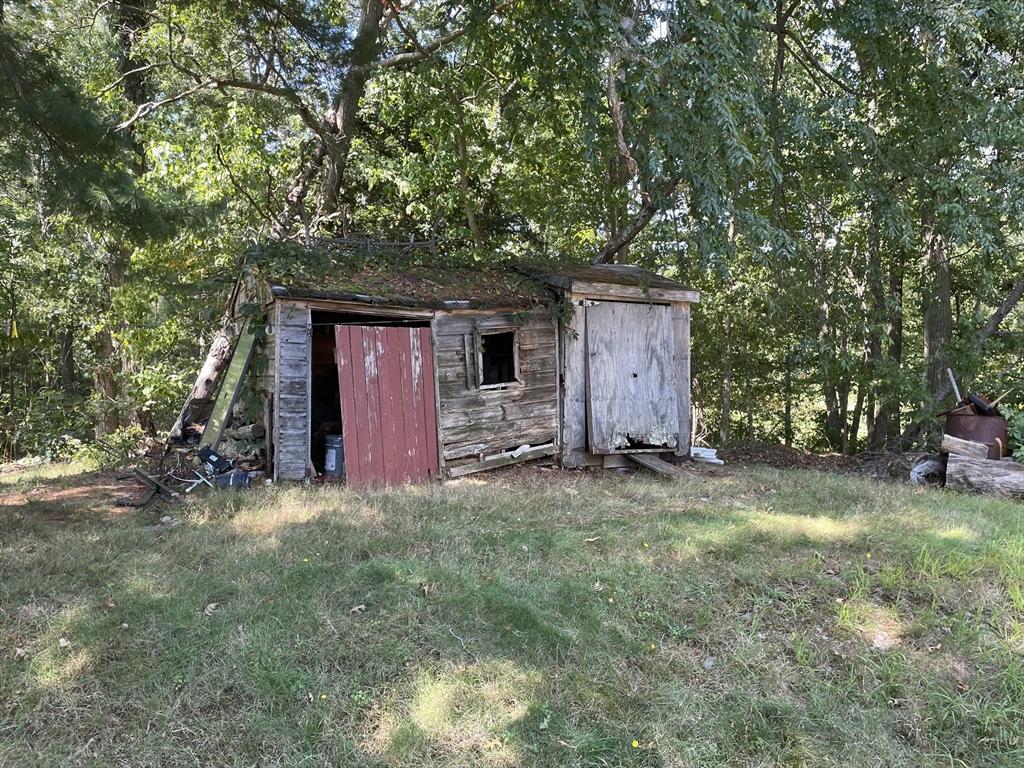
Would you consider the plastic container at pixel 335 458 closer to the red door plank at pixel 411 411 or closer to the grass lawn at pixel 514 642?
the red door plank at pixel 411 411

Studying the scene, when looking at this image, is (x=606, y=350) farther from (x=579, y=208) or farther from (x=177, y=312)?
(x=177, y=312)

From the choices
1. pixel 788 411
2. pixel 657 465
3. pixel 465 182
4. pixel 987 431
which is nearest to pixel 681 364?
pixel 657 465

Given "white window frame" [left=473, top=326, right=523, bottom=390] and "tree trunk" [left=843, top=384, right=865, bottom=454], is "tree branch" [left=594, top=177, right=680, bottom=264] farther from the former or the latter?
"tree trunk" [left=843, top=384, right=865, bottom=454]

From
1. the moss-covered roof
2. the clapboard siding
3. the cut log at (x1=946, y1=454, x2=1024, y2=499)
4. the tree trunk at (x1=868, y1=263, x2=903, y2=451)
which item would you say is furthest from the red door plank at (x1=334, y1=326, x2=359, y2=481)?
the tree trunk at (x1=868, y1=263, x2=903, y2=451)

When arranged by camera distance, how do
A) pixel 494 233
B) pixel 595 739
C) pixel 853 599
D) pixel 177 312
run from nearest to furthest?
pixel 595 739 < pixel 853 599 < pixel 177 312 < pixel 494 233

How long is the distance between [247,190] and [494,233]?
5660 mm

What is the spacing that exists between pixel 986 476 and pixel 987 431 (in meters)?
0.91

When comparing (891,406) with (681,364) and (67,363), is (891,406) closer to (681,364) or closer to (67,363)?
(681,364)

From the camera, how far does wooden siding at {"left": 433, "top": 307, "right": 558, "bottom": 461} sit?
8.50m

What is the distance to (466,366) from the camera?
862cm

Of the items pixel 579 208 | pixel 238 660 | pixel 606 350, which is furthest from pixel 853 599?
pixel 579 208

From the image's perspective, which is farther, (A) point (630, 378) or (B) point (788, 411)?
(B) point (788, 411)

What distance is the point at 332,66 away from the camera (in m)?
5.69

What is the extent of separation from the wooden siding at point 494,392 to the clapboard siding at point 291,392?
1.73 m
